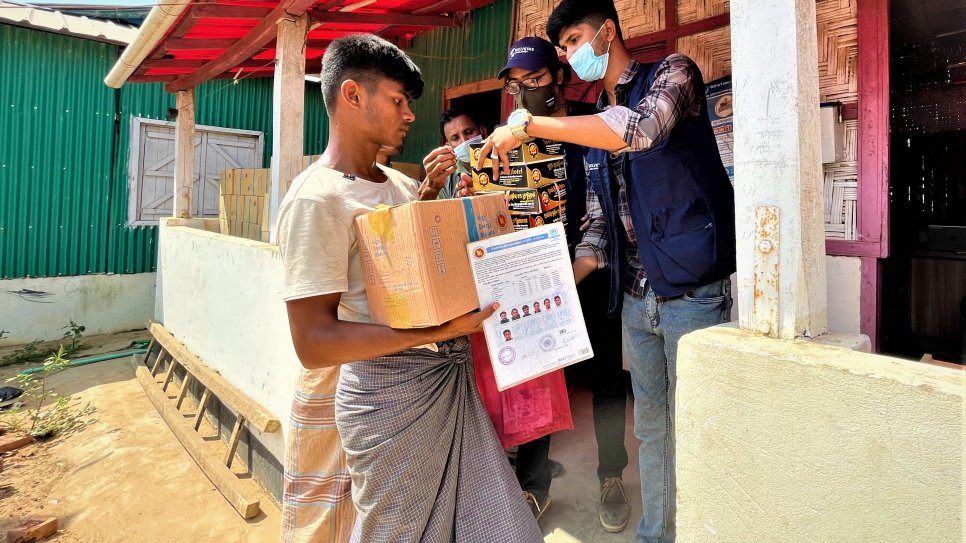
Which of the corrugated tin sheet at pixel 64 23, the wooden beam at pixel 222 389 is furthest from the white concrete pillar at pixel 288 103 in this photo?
the corrugated tin sheet at pixel 64 23

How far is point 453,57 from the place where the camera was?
5406 mm

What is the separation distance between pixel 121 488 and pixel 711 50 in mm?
5163

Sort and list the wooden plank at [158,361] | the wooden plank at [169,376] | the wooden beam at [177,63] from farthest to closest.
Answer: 1. the wooden plank at [158,361]
2. the wooden plank at [169,376]
3. the wooden beam at [177,63]

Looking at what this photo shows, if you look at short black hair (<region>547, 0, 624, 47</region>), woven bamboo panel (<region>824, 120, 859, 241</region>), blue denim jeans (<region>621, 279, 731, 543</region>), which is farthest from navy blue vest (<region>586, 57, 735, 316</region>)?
woven bamboo panel (<region>824, 120, 859, 241</region>)

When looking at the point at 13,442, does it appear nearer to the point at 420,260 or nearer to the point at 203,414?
the point at 203,414

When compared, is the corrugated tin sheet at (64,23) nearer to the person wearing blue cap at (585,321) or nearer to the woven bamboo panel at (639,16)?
the woven bamboo panel at (639,16)

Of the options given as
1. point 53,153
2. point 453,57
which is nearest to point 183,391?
point 453,57

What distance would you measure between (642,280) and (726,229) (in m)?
0.35

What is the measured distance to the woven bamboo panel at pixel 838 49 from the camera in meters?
2.59

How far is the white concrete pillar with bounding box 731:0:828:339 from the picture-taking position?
1.15 meters

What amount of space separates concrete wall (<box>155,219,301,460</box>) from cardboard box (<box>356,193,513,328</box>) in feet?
6.17

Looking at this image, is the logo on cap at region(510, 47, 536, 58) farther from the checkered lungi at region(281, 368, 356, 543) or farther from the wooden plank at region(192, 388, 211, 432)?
the wooden plank at region(192, 388, 211, 432)

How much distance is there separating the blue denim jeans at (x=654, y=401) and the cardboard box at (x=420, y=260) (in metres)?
0.82

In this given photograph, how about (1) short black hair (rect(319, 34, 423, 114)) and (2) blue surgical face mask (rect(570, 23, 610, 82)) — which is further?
(2) blue surgical face mask (rect(570, 23, 610, 82))
